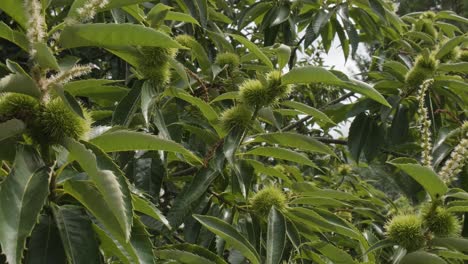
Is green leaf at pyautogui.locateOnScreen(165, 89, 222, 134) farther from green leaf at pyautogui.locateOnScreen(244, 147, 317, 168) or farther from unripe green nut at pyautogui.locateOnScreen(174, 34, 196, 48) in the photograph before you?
unripe green nut at pyautogui.locateOnScreen(174, 34, 196, 48)

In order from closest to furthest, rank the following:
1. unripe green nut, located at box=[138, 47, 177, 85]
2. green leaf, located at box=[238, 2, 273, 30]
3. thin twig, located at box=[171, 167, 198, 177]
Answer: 1. unripe green nut, located at box=[138, 47, 177, 85]
2. thin twig, located at box=[171, 167, 198, 177]
3. green leaf, located at box=[238, 2, 273, 30]

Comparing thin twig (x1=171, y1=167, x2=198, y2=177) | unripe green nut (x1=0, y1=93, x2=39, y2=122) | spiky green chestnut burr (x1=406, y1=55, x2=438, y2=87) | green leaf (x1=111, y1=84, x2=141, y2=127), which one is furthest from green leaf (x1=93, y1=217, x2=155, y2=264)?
spiky green chestnut burr (x1=406, y1=55, x2=438, y2=87)

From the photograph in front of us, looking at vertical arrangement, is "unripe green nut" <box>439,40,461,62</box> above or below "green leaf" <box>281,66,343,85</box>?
below

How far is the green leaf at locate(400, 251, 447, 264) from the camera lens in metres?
1.37

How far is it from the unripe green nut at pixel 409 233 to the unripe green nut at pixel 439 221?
2 cm

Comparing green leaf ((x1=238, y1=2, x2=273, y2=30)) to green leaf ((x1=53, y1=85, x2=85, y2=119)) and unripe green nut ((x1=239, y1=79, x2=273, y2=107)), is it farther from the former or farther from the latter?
green leaf ((x1=53, y1=85, x2=85, y2=119))

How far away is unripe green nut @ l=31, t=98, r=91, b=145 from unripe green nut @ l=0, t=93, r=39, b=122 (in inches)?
0.7

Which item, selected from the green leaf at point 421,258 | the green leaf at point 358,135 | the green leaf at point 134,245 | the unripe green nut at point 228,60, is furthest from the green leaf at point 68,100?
the green leaf at point 358,135

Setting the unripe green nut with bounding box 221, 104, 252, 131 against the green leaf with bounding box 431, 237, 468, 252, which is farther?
the unripe green nut with bounding box 221, 104, 252, 131

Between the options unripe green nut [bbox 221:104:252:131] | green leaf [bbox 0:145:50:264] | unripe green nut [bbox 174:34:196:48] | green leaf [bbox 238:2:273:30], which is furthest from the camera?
green leaf [bbox 238:2:273:30]

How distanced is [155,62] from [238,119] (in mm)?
284

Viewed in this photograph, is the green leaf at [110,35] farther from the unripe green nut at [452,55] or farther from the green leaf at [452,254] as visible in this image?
the unripe green nut at [452,55]

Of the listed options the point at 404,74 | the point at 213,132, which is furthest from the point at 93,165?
the point at 404,74

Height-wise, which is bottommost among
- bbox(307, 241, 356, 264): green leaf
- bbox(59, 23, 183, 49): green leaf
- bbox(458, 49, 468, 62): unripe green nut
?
bbox(307, 241, 356, 264): green leaf
